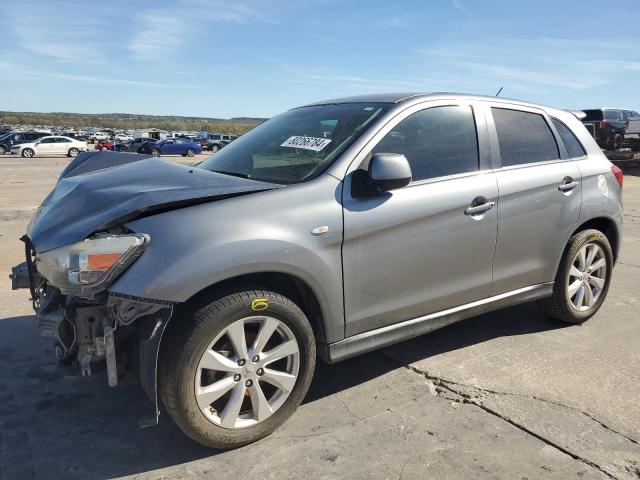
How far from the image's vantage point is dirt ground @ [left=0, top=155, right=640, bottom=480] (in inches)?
107

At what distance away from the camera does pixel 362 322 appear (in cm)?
317

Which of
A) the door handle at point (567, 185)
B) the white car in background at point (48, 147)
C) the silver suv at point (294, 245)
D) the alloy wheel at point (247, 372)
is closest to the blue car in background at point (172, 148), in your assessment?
the white car in background at point (48, 147)

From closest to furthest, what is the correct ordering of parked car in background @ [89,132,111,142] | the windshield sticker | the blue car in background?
the windshield sticker, the blue car in background, parked car in background @ [89,132,111,142]

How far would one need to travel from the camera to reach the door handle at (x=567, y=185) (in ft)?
13.4

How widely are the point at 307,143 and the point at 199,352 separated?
1500mm

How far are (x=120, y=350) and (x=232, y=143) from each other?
1990 millimetres

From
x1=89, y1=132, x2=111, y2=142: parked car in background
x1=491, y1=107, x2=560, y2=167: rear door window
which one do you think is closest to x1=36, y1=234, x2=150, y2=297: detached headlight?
x1=491, y1=107, x2=560, y2=167: rear door window

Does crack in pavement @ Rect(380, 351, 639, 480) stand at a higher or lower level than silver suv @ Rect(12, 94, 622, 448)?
lower

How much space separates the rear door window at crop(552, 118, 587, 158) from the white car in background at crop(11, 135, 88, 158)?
39.3m

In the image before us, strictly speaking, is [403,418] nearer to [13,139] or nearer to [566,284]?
[566,284]

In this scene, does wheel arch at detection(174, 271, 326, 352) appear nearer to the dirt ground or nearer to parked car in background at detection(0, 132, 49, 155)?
the dirt ground

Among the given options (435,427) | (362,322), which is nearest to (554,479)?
(435,427)

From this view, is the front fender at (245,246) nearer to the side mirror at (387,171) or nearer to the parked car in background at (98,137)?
the side mirror at (387,171)

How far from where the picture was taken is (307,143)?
11.4ft
